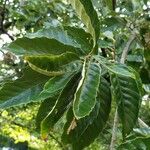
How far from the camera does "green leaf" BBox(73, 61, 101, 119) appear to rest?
1.99 feet

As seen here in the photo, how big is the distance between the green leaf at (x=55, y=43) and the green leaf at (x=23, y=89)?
4cm

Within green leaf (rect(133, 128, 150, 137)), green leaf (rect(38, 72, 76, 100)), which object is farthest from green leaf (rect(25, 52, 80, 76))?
green leaf (rect(133, 128, 150, 137))

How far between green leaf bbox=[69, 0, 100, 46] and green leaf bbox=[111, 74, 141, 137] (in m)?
0.09

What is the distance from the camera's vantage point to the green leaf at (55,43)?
709mm

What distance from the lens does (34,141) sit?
3830 millimetres

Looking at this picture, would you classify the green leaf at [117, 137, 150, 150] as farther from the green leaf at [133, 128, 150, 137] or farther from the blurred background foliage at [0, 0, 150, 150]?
the blurred background foliage at [0, 0, 150, 150]

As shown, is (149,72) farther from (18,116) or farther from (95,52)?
(18,116)

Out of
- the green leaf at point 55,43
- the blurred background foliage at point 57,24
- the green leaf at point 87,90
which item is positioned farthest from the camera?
the blurred background foliage at point 57,24

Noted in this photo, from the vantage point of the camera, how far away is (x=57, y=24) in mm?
1478

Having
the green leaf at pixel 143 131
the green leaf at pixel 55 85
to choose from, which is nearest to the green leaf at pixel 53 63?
the green leaf at pixel 55 85

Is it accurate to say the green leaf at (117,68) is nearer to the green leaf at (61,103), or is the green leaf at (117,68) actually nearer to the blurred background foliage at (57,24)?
the green leaf at (61,103)

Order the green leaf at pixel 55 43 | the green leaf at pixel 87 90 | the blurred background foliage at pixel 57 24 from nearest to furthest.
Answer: the green leaf at pixel 87 90 → the green leaf at pixel 55 43 → the blurred background foliage at pixel 57 24

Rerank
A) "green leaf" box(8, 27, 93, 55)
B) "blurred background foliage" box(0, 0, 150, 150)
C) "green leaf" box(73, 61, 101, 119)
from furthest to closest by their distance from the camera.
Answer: "blurred background foliage" box(0, 0, 150, 150) < "green leaf" box(8, 27, 93, 55) < "green leaf" box(73, 61, 101, 119)

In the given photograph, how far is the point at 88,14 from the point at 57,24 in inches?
31.0
